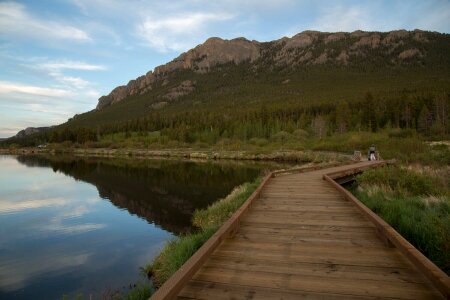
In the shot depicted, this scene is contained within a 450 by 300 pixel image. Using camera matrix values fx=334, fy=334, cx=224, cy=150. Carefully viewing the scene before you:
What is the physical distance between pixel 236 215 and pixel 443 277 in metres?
3.98

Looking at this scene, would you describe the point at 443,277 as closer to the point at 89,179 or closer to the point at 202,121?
the point at 89,179

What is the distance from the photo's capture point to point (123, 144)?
106 m

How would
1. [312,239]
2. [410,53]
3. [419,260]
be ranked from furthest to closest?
[410,53]
[312,239]
[419,260]

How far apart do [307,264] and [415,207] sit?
582 cm

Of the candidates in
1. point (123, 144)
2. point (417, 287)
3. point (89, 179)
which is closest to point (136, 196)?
point (89, 179)

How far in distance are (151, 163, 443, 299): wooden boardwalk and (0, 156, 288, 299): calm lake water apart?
397 centimetres

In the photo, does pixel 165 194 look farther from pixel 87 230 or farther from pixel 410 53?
pixel 410 53

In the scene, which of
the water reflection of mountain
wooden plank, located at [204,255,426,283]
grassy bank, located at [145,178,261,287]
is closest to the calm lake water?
the water reflection of mountain

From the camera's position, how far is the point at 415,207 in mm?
9023

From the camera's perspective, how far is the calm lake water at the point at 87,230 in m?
9.05

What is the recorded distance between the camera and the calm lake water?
9055mm

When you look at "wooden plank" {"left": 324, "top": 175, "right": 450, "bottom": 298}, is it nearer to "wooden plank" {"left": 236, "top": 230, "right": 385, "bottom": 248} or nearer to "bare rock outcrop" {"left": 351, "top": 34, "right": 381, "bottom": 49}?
"wooden plank" {"left": 236, "top": 230, "right": 385, "bottom": 248}

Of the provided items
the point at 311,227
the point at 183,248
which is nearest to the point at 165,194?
the point at 183,248

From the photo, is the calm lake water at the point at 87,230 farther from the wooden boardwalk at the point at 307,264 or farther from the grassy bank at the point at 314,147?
the grassy bank at the point at 314,147
